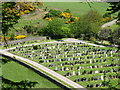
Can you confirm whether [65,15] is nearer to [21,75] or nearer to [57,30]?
[57,30]

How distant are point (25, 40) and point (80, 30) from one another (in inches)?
580

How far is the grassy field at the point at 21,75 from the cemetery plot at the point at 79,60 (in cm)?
303

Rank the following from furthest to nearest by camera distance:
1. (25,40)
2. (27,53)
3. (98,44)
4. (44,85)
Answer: (25,40)
(98,44)
(27,53)
(44,85)

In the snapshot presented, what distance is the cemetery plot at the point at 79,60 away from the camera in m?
27.2

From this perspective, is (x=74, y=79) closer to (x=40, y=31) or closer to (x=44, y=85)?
(x=44, y=85)

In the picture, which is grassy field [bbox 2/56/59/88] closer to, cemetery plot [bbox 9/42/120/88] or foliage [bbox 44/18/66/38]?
cemetery plot [bbox 9/42/120/88]

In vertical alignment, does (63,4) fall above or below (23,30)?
above

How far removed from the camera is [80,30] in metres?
56.1

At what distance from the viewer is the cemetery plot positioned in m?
27.2

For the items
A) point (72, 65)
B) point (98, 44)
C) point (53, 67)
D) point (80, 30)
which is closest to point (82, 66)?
point (72, 65)

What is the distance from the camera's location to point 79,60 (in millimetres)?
36219

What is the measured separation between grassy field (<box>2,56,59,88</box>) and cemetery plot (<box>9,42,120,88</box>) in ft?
9.95

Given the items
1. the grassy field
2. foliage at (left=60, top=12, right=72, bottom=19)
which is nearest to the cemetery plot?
the grassy field

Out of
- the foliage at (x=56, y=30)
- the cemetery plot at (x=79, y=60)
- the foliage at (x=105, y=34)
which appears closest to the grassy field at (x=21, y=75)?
the cemetery plot at (x=79, y=60)
